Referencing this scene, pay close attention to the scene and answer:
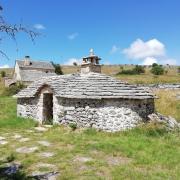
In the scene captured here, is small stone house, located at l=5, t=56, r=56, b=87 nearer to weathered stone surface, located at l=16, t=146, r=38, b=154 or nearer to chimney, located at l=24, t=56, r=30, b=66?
chimney, located at l=24, t=56, r=30, b=66

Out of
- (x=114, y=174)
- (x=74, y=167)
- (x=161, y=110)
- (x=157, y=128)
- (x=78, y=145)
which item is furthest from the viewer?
(x=161, y=110)

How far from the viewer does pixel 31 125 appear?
1783 centimetres

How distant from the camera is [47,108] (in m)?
19.1

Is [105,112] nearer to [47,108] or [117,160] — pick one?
[47,108]

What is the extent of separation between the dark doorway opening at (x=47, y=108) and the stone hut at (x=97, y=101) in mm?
309

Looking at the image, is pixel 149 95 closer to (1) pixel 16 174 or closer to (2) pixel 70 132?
(2) pixel 70 132

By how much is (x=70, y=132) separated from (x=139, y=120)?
10.2 ft

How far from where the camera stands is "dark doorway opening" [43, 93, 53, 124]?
1873 centimetres

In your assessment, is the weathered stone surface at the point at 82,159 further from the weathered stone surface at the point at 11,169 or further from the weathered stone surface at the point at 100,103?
the weathered stone surface at the point at 100,103

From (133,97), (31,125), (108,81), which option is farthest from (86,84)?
(31,125)

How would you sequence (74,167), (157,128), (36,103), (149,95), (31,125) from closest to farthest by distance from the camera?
(74,167) < (157,128) < (149,95) < (31,125) < (36,103)

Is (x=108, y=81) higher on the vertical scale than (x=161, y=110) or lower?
higher

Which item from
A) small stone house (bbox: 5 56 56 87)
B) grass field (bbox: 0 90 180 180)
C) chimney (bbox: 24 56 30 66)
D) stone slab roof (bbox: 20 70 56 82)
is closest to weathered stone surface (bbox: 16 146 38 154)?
grass field (bbox: 0 90 180 180)

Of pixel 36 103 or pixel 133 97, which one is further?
pixel 36 103
